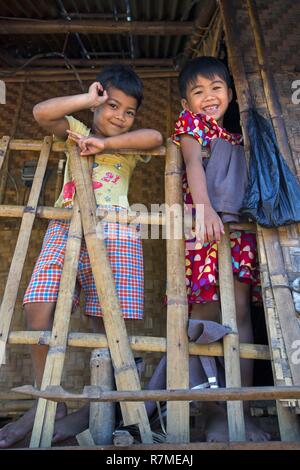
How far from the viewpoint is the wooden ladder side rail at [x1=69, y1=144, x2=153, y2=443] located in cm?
179

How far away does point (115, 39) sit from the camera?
146 inches

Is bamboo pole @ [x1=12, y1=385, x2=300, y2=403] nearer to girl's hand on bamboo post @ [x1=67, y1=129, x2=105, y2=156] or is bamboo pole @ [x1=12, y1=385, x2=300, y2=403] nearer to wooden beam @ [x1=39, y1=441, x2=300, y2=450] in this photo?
wooden beam @ [x1=39, y1=441, x2=300, y2=450]

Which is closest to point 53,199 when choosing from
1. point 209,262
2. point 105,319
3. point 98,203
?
point 98,203

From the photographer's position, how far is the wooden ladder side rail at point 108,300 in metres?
1.79

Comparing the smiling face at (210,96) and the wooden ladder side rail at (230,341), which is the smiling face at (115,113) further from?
the wooden ladder side rail at (230,341)

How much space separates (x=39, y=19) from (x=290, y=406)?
114 inches

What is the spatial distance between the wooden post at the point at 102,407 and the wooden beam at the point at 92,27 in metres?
2.34

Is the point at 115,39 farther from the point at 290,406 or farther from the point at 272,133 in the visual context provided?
the point at 290,406

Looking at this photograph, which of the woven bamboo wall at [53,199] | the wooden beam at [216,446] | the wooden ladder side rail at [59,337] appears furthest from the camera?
the woven bamboo wall at [53,199]

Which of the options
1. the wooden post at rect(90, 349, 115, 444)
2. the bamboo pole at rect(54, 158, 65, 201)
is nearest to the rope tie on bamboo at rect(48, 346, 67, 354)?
the wooden post at rect(90, 349, 115, 444)

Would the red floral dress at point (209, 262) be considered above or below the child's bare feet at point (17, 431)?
above

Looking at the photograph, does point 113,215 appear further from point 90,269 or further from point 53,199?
point 53,199

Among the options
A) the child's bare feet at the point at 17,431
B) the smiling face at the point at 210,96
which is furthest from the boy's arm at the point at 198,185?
the child's bare feet at the point at 17,431
